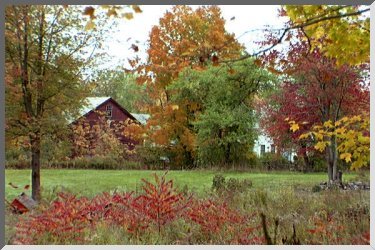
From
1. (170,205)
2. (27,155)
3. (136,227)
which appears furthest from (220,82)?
(27,155)

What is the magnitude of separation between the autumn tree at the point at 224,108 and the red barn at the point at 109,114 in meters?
0.46

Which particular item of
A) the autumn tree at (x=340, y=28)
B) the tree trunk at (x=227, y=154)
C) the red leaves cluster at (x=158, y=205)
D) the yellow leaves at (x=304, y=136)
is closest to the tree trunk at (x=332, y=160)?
the yellow leaves at (x=304, y=136)

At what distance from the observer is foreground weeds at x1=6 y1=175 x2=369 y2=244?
4.10 metres

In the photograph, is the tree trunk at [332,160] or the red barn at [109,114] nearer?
the red barn at [109,114]

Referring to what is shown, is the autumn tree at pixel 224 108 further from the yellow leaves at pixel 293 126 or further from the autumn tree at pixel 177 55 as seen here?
the yellow leaves at pixel 293 126

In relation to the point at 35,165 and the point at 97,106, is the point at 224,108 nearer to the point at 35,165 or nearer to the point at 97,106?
the point at 97,106

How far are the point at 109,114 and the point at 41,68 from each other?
78 cm

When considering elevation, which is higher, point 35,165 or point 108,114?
point 108,114

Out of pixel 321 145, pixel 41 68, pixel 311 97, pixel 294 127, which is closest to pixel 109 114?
pixel 41 68

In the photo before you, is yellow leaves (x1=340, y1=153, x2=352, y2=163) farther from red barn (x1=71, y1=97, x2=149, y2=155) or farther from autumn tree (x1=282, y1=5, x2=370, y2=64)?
red barn (x1=71, y1=97, x2=149, y2=155)

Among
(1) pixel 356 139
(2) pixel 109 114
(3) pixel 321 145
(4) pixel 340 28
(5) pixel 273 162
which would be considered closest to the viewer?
(4) pixel 340 28

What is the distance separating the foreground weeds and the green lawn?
92 mm

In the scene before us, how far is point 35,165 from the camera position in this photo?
14.5 ft

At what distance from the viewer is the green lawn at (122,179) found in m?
4.41
